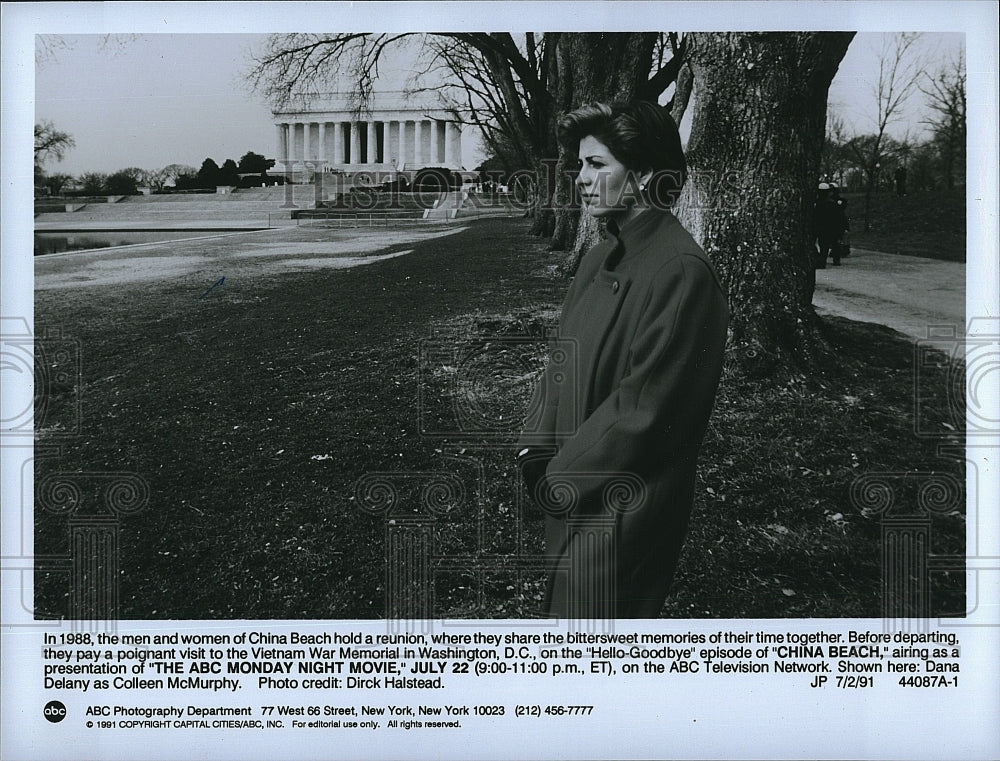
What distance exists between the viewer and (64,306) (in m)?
3.76

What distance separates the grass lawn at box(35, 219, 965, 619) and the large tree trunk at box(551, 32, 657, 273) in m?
0.15

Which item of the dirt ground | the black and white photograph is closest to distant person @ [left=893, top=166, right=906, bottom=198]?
the black and white photograph

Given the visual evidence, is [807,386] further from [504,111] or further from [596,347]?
[504,111]

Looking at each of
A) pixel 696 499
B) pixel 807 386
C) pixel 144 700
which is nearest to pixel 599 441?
pixel 696 499

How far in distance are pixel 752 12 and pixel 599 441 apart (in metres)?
2.05

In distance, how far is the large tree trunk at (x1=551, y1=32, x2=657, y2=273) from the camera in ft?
11.9

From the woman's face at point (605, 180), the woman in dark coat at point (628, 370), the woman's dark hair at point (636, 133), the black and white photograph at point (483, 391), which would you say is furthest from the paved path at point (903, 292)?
the woman's face at point (605, 180)

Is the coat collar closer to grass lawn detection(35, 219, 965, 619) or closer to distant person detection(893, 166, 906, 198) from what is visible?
grass lawn detection(35, 219, 965, 619)

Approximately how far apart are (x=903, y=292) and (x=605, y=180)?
1633 mm

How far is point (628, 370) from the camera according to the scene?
2861mm

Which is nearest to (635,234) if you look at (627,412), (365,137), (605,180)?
(605,180)

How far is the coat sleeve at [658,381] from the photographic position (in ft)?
8.99

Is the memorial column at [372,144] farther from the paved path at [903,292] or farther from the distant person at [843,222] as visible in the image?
the paved path at [903,292]

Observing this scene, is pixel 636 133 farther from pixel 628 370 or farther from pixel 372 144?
pixel 372 144
